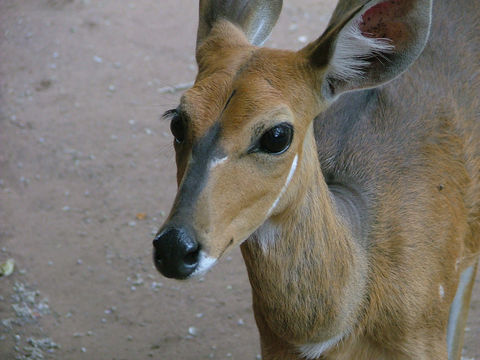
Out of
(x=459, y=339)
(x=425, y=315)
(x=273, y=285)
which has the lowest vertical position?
(x=459, y=339)

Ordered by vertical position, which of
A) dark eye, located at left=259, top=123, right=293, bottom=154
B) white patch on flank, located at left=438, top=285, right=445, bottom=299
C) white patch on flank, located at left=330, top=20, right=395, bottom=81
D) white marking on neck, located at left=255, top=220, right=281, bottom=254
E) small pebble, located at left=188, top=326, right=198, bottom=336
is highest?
white patch on flank, located at left=330, top=20, right=395, bottom=81

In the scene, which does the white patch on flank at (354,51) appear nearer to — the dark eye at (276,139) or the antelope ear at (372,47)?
the antelope ear at (372,47)

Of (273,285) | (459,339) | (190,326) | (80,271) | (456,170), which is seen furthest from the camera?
(80,271)

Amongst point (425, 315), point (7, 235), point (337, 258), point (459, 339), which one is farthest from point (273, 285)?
point (7, 235)

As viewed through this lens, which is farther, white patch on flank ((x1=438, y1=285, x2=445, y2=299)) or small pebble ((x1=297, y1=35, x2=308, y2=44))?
small pebble ((x1=297, y1=35, x2=308, y2=44))

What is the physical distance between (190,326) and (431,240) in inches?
90.5

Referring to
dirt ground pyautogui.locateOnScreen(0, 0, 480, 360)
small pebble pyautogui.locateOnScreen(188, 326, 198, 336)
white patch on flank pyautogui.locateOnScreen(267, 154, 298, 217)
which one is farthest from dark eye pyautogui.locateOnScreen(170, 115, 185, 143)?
small pebble pyautogui.locateOnScreen(188, 326, 198, 336)

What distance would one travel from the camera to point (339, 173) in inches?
164

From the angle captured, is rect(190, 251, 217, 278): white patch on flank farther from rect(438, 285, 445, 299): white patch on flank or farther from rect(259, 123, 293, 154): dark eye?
rect(438, 285, 445, 299): white patch on flank

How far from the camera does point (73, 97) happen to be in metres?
8.11

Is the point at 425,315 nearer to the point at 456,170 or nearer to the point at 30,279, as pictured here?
the point at 456,170

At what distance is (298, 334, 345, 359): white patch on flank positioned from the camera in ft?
12.3

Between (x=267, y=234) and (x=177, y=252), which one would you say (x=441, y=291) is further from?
(x=177, y=252)

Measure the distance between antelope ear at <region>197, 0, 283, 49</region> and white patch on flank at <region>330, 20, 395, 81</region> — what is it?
0.82m
